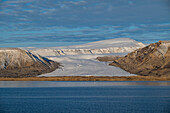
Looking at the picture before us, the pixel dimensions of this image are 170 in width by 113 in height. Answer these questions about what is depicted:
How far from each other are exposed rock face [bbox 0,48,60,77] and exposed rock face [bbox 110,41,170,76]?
22.0 meters

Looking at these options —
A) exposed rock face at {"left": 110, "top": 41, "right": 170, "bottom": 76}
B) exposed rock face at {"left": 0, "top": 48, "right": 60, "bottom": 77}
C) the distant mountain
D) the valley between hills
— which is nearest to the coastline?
the valley between hills

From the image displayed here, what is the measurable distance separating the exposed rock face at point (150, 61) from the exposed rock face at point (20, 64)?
72.2 feet

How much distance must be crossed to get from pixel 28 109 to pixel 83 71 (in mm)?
65906

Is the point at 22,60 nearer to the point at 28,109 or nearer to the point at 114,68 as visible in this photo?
the point at 114,68

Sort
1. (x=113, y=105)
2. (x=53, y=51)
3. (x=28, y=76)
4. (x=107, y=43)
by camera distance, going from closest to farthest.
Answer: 1. (x=113, y=105)
2. (x=28, y=76)
3. (x=53, y=51)
4. (x=107, y=43)

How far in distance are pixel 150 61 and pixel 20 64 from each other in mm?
36124

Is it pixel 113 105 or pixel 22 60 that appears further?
pixel 22 60

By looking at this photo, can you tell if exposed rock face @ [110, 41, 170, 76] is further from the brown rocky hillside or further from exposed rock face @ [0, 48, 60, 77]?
exposed rock face @ [0, 48, 60, 77]

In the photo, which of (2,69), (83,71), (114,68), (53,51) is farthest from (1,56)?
(53,51)

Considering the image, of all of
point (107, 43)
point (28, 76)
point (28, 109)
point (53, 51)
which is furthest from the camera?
point (107, 43)

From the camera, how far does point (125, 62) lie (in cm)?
10906

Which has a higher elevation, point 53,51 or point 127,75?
point 53,51

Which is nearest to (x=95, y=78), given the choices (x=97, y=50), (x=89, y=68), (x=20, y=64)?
(x=89, y=68)

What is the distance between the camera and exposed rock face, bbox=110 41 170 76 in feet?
319
